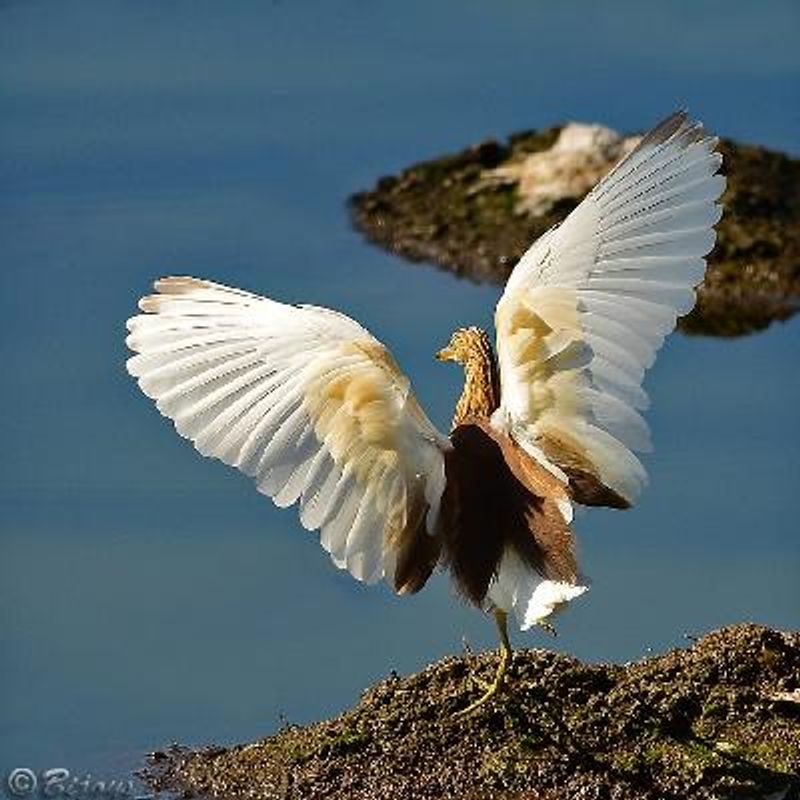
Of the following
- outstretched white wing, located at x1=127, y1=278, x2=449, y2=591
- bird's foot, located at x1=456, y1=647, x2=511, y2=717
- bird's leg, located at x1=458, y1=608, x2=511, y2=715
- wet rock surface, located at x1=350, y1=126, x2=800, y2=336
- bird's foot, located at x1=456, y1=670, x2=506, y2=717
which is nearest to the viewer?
outstretched white wing, located at x1=127, y1=278, x2=449, y2=591

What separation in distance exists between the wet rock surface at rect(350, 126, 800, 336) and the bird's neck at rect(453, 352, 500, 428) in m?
5.41

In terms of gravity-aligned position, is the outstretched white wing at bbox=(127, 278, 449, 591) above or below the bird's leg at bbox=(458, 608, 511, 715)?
above

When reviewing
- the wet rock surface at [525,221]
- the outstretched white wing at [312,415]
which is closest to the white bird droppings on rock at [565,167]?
the wet rock surface at [525,221]

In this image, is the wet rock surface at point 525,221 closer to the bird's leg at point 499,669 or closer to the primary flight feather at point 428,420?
the bird's leg at point 499,669

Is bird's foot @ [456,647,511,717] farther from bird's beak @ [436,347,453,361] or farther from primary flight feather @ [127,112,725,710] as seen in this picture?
bird's beak @ [436,347,453,361]

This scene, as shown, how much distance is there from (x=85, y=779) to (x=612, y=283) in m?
2.08

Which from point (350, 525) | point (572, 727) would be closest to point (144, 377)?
point (350, 525)

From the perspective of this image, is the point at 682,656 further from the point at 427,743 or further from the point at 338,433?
the point at 338,433

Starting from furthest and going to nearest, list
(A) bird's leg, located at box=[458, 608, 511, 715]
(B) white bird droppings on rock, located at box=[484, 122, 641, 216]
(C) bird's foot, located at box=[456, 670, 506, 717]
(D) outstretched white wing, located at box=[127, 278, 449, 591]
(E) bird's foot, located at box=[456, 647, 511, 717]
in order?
(B) white bird droppings on rock, located at box=[484, 122, 641, 216] → (C) bird's foot, located at box=[456, 670, 506, 717] → (E) bird's foot, located at box=[456, 647, 511, 717] → (A) bird's leg, located at box=[458, 608, 511, 715] → (D) outstretched white wing, located at box=[127, 278, 449, 591]

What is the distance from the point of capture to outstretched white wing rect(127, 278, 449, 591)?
4.87 metres

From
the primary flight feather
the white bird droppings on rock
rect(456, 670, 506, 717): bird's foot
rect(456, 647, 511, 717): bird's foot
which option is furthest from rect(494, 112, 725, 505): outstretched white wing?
the white bird droppings on rock

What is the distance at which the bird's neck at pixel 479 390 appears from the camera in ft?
17.2

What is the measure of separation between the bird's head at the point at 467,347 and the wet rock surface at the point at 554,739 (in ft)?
3.01

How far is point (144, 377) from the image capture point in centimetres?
498
